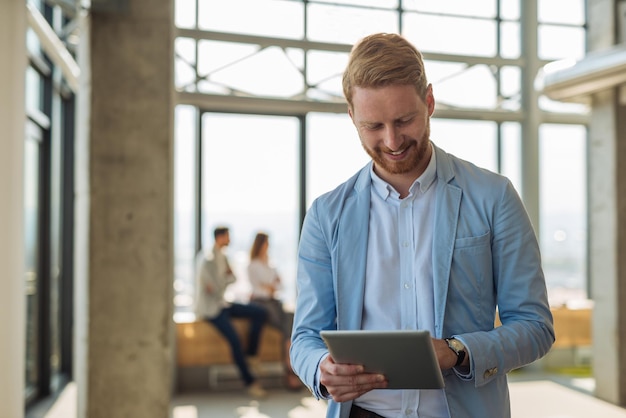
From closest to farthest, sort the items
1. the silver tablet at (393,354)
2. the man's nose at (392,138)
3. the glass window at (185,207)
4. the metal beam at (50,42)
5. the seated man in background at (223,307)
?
the silver tablet at (393,354) < the man's nose at (392,138) < the metal beam at (50,42) < the seated man in background at (223,307) < the glass window at (185,207)

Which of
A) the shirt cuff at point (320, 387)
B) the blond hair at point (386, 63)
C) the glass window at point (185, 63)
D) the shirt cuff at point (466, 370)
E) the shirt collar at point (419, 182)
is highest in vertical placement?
the glass window at point (185, 63)

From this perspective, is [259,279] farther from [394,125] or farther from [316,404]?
[394,125]

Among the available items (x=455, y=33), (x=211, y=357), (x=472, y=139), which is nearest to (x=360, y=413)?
(x=211, y=357)

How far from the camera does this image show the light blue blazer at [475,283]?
1.50 meters

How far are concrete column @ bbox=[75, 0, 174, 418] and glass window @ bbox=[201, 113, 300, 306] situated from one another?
3.34 m

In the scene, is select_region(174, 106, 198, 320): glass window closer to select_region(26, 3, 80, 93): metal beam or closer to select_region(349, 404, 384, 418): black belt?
select_region(26, 3, 80, 93): metal beam

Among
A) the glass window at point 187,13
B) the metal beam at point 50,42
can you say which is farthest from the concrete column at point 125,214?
the glass window at point 187,13

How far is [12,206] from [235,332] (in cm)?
291

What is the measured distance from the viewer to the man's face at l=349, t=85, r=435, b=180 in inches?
60.8

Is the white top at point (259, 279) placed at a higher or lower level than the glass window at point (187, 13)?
lower

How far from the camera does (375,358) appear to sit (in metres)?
1.42

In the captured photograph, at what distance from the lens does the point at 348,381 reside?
1467mm

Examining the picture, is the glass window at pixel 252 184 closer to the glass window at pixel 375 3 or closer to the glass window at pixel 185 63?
the glass window at pixel 185 63

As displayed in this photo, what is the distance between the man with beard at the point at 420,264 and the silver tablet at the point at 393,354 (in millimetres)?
29
